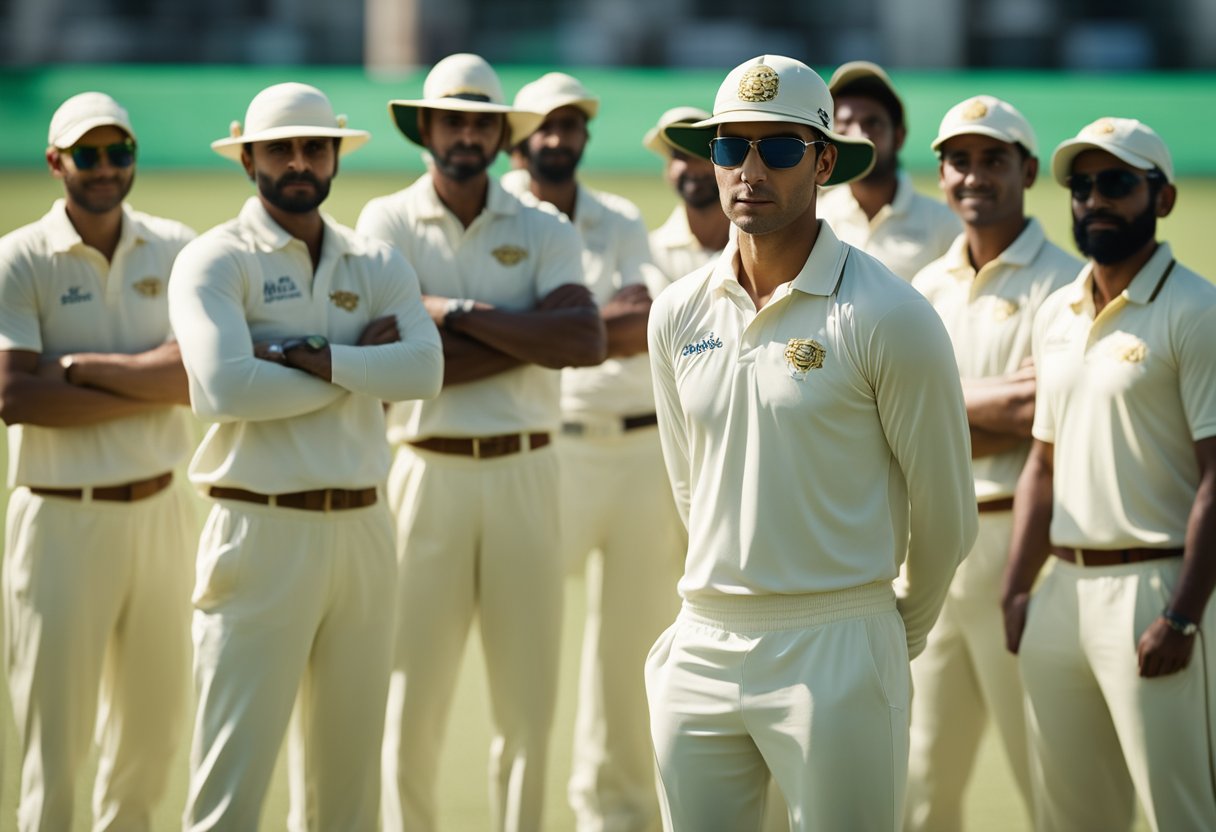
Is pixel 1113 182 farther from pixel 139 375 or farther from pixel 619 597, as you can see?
pixel 139 375

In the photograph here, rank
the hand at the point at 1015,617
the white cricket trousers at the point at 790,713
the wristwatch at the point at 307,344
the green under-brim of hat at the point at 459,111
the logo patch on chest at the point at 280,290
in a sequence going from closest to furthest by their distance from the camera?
the white cricket trousers at the point at 790,713 → the wristwatch at the point at 307,344 → the logo patch on chest at the point at 280,290 → the hand at the point at 1015,617 → the green under-brim of hat at the point at 459,111

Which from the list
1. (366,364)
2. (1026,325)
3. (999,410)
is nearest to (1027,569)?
(999,410)

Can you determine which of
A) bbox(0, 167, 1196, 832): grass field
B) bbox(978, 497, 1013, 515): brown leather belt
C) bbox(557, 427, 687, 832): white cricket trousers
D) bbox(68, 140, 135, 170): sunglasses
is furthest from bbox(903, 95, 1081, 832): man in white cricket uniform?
bbox(68, 140, 135, 170): sunglasses

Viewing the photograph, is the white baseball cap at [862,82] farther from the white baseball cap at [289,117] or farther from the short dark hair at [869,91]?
the white baseball cap at [289,117]

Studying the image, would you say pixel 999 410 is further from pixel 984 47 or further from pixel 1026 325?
pixel 984 47

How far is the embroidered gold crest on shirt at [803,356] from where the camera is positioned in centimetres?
331

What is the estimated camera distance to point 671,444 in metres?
3.70

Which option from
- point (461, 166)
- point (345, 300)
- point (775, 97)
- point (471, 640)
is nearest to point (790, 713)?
point (775, 97)

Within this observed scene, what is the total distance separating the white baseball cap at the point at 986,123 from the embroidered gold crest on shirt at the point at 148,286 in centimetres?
234

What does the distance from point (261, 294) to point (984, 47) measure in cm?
1352

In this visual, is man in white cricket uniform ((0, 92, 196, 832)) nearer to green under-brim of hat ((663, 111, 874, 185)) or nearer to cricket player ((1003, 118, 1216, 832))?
green under-brim of hat ((663, 111, 874, 185))

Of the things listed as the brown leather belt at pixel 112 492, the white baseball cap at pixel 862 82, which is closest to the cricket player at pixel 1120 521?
the white baseball cap at pixel 862 82

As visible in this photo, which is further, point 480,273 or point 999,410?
point 480,273

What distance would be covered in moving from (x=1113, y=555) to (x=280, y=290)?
227 cm
